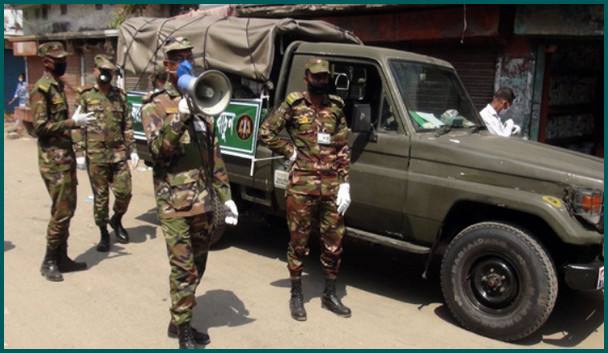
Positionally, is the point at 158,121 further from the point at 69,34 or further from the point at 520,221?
the point at 69,34

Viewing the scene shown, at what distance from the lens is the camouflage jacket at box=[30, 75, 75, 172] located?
5.20m

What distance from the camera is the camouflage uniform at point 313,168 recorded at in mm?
4555

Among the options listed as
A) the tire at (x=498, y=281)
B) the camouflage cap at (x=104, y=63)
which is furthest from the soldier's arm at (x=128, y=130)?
the tire at (x=498, y=281)

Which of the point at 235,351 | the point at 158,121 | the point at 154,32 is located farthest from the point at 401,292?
the point at 154,32

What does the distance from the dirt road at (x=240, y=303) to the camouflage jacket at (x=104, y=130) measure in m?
1.02

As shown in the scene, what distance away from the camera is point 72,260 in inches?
222

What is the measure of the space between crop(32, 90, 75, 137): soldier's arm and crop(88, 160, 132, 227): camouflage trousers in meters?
0.95

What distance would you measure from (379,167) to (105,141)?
9.84 ft

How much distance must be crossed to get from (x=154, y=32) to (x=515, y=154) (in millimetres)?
4103

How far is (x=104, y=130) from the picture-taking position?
614cm

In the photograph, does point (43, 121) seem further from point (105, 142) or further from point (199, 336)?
point (199, 336)

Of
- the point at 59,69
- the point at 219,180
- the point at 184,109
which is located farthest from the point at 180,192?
the point at 59,69

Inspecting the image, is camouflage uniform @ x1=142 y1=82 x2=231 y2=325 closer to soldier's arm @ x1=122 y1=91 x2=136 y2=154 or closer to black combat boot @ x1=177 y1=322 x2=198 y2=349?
→ black combat boot @ x1=177 y1=322 x2=198 y2=349

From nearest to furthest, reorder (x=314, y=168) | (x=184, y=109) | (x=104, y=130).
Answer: (x=184, y=109) → (x=314, y=168) → (x=104, y=130)
